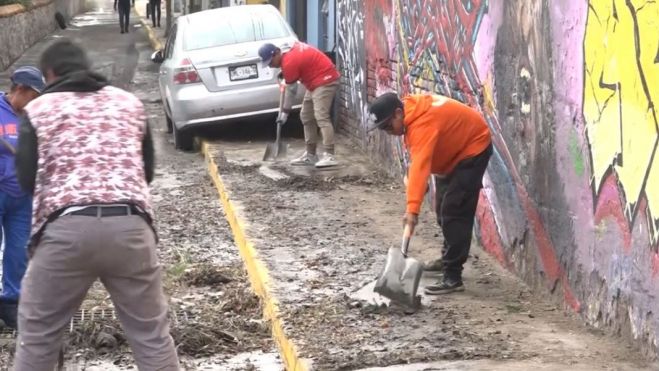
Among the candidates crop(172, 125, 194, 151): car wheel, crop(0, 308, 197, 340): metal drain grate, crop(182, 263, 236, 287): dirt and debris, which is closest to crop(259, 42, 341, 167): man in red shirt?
crop(172, 125, 194, 151): car wheel

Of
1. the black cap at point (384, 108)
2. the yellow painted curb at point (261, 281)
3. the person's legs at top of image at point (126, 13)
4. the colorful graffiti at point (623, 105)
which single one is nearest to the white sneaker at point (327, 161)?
the yellow painted curb at point (261, 281)

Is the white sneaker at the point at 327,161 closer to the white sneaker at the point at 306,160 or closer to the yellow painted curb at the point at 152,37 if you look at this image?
the white sneaker at the point at 306,160

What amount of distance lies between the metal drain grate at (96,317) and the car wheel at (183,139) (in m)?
6.28

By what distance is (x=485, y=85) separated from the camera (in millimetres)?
7164

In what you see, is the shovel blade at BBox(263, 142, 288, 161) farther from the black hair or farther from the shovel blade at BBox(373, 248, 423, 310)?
the black hair

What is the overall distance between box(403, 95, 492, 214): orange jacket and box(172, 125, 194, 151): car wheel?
686cm

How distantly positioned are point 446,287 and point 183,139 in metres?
7.16

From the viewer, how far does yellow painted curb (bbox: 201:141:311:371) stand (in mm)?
5594

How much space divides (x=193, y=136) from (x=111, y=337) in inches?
Answer: 289

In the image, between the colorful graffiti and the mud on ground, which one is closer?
the colorful graffiti

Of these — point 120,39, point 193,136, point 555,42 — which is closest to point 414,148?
point 555,42

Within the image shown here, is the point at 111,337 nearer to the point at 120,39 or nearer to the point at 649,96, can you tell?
the point at 649,96

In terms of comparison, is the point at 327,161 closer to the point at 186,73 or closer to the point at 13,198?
the point at 186,73

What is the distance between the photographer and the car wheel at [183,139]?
12906 mm
